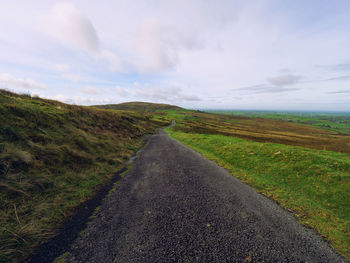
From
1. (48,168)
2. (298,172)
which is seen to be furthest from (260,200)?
(48,168)

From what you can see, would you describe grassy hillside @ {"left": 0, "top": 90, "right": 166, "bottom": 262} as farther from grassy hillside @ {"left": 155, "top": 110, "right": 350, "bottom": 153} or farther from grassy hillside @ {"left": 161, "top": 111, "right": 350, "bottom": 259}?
grassy hillside @ {"left": 155, "top": 110, "right": 350, "bottom": 153}

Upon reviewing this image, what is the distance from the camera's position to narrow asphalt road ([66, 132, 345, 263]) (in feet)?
14.1

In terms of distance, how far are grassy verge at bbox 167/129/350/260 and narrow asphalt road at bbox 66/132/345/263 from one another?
2.80 ft

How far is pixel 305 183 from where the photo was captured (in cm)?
895

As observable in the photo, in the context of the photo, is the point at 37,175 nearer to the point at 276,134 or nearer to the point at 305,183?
the point at 305,183

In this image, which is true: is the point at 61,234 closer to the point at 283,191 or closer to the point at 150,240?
the point at 150,240

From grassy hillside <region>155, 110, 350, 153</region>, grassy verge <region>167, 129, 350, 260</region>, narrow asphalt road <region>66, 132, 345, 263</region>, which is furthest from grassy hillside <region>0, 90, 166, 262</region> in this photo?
grassy hillside <region>155, 110, 350, 153</region>

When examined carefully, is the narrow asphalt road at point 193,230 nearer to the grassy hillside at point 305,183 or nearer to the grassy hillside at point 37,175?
the grassy hillside at point 305,183

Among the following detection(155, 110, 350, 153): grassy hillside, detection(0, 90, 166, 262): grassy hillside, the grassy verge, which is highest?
detection(0, 90, 166, 262): grassy hillside

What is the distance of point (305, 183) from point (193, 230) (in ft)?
28.7

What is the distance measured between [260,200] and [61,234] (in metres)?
9.17

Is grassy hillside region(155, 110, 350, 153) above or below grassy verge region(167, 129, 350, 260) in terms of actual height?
below

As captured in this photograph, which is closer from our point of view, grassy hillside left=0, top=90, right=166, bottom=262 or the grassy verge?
grassy hillside left=0, top=90, right=166, bottom=262

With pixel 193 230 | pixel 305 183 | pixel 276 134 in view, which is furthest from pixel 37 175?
pixel 276 134
